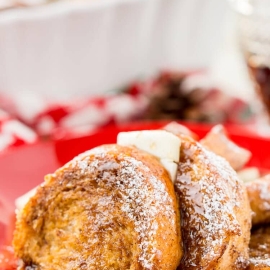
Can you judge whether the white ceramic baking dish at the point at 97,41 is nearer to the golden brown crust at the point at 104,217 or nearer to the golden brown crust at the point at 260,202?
the golden brown crust at the point at 104,217

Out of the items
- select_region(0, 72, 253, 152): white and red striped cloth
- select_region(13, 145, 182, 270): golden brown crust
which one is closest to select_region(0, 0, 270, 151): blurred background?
select_region(0, 72, 253, 152): white and red striped cloth

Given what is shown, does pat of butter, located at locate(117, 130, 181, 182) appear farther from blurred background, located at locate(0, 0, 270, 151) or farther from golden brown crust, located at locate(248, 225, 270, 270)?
blurred background, located at locate(0, 0, 270, 151)

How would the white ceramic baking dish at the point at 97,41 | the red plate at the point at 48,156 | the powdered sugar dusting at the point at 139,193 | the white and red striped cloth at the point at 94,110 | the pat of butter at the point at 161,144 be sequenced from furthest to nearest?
1. the white ceramic baking dish at the point at 97,41
2. the white and red striped cloth at the point at 94,110
3. the red plate at the point at 48,156
4. the pat of butter at the point at 161,144
5. the powdered sugar dusting at the point at 139,193

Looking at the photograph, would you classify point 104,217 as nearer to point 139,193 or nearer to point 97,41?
point 139,193

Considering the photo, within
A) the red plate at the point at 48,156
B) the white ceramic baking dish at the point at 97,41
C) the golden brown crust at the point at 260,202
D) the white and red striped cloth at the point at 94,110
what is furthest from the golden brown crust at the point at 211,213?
the white ceramic baking dish at the point at 97,41

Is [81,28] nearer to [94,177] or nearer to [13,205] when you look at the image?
[13,205]

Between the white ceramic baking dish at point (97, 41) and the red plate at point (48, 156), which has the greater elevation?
the white ceramic baking dish at point (97, 41)
